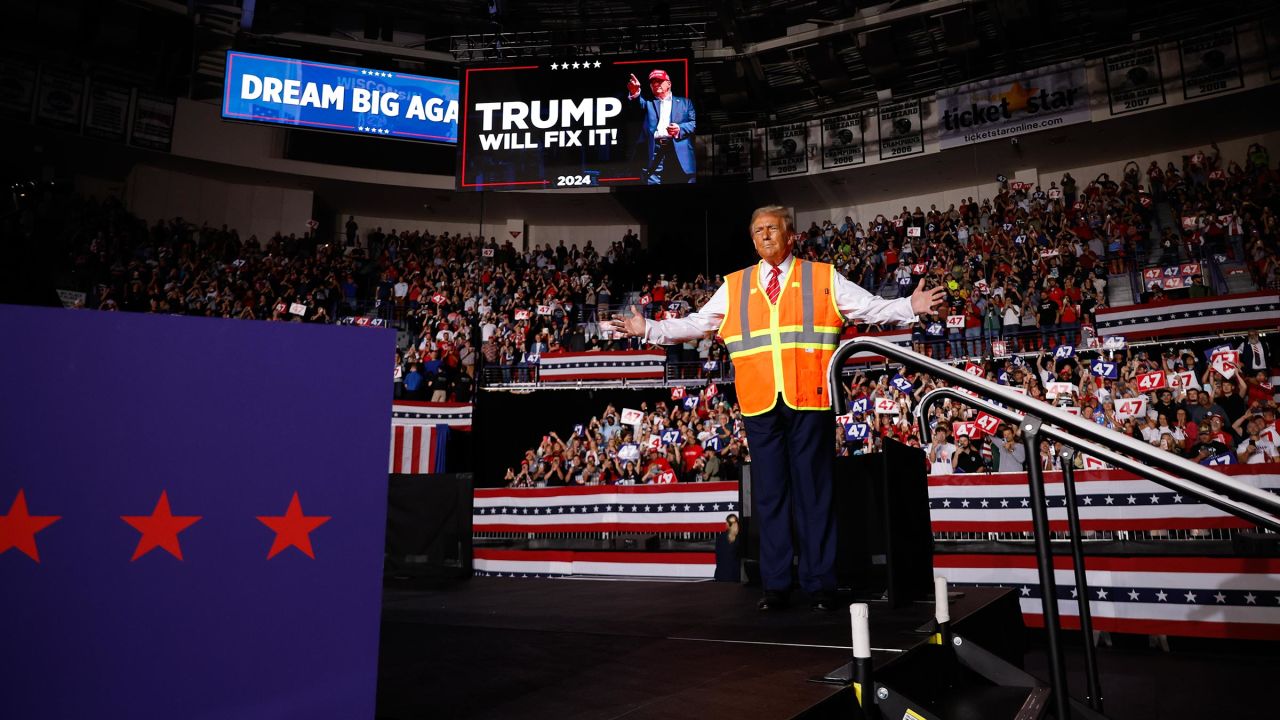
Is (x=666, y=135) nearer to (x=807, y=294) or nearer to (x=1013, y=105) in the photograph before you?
(x=1013, y=105)

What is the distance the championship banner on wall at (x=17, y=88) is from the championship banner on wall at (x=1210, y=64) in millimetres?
27473

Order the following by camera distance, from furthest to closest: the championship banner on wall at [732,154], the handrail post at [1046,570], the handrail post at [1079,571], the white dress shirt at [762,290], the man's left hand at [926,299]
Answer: the championship banner on wall at [732,154] → the white dress shirt at [762,290] → the man's left hand at [926,299] → the handrail post at [1079,571] → the handrail post at [1046,570]

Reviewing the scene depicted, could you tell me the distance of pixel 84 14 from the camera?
20969mm

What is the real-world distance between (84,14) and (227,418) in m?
25.7

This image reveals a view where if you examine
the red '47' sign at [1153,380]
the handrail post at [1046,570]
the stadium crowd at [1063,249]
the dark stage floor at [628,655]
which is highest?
the stadium crowd at [1063,249]

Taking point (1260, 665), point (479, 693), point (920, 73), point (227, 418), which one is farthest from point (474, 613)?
point (920, 73)

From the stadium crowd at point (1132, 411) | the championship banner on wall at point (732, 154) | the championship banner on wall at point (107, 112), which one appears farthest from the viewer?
the championship banner on wall at point (732, 154)

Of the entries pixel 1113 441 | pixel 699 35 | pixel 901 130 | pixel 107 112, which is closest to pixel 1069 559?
pixel 1113 441

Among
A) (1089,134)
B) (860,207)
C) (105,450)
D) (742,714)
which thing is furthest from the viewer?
(860,207)

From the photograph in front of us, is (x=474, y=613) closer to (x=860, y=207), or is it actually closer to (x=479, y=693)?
(x=479, y=693)

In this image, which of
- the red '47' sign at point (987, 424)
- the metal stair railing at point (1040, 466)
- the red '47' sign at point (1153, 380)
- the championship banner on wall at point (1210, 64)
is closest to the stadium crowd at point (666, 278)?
the red '47' sign at point (1153, 380)

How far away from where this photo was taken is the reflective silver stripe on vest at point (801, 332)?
3.83 metres

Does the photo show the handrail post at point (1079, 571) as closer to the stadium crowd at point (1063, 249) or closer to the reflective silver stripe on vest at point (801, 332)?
the reflective silver stripe on vest at point (801, 332)

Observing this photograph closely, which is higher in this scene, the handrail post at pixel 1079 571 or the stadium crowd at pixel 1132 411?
the stadium crowd at pixel 1132 411
